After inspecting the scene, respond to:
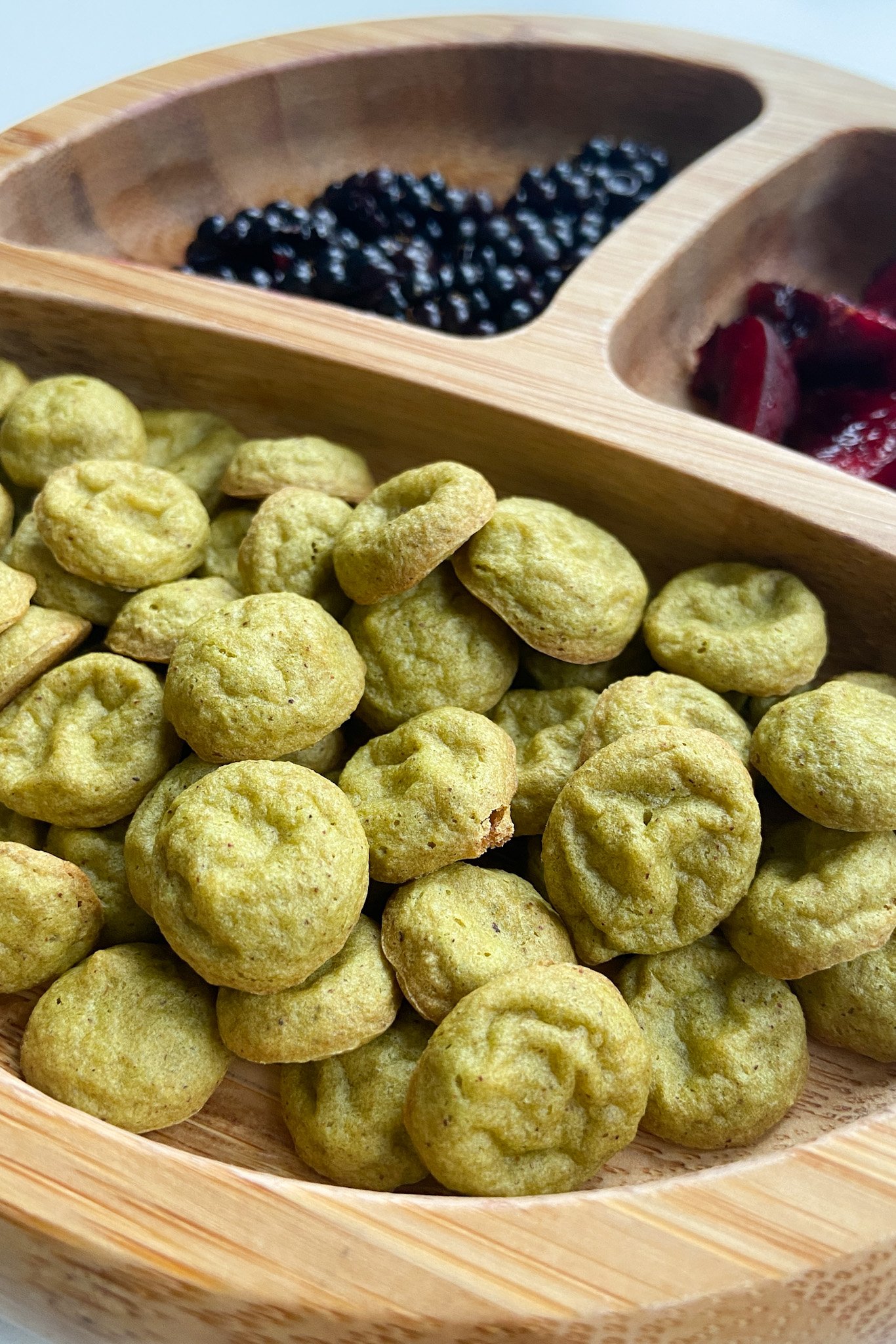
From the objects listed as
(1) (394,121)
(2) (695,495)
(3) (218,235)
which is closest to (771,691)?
(2) (695,495)

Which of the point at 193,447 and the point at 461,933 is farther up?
the point at 193,447

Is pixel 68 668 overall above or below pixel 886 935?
above

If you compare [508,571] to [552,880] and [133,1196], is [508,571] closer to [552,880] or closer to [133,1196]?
[552,880]

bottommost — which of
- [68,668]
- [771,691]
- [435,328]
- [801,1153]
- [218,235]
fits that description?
[801,1153]

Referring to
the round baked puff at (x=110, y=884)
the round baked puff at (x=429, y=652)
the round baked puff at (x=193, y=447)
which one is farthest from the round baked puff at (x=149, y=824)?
the round baked puff at (x=193, y=447)

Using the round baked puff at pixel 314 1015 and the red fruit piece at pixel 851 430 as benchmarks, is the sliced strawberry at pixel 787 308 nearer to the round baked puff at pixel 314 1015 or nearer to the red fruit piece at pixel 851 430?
the red fruit piece at pixel 851 430

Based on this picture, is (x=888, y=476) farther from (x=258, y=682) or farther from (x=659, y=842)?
(x=258, y=682)

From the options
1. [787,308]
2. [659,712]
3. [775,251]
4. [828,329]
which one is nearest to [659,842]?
[659,712]
